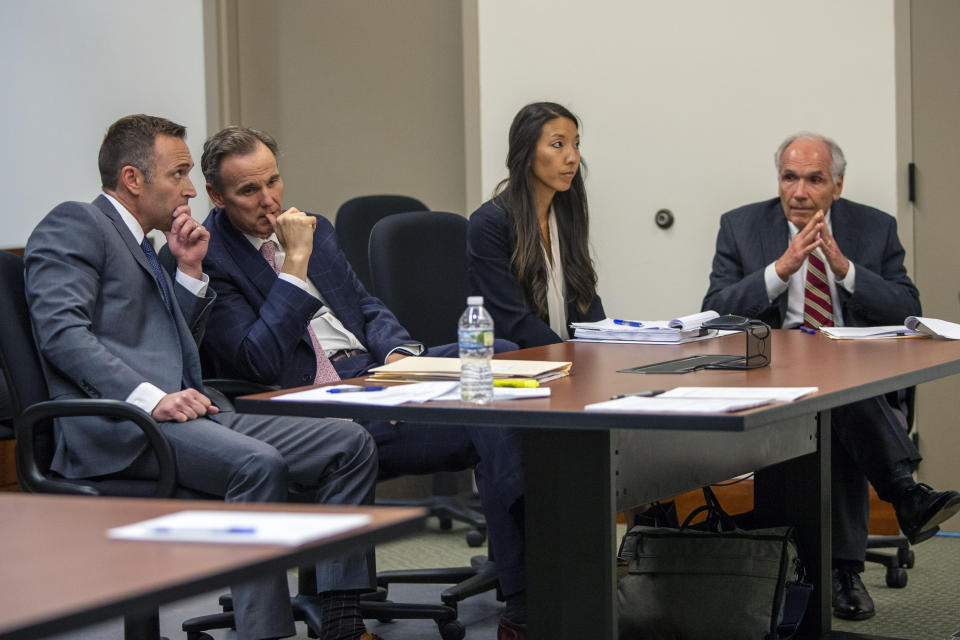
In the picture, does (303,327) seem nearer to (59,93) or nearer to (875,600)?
(875,600)

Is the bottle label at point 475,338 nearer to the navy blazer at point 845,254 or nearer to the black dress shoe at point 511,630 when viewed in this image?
the black dress shoe at point 511,630

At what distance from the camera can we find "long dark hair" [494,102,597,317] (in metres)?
3.20

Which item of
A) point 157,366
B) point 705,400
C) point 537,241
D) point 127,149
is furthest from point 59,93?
point 705,400

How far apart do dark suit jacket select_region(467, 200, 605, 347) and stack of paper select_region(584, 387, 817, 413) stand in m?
1.29

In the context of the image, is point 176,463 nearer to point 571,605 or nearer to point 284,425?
point 284,425

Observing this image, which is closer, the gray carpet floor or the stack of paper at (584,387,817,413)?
the stack of paper at (584,387,817,413)

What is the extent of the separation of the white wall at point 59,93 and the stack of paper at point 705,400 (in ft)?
12.4

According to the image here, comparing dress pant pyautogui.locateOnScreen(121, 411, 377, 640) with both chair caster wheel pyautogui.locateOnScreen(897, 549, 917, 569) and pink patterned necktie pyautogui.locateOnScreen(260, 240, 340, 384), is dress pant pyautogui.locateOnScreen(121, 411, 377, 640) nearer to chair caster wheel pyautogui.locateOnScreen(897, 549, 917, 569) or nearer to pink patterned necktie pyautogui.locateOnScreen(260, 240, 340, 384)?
pink patterned necktie pyautogui.locateOnScreen(260, 240, 340, 384)

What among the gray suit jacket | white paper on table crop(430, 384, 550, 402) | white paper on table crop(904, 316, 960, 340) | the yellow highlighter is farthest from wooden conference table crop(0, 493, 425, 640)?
white paper on table crop(904, 316, 960, 340)

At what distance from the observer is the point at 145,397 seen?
2348 millimetres

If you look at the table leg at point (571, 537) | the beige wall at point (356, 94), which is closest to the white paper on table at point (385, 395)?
the table leg at point (571, 537)

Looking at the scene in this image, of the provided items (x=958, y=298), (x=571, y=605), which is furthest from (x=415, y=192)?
(x=571, y=605)

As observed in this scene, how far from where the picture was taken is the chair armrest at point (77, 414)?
217 centimetres

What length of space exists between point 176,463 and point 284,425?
333 mm
